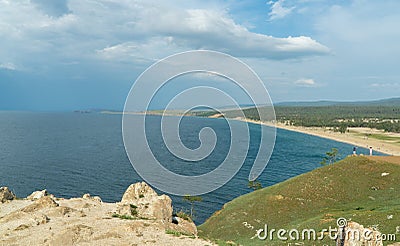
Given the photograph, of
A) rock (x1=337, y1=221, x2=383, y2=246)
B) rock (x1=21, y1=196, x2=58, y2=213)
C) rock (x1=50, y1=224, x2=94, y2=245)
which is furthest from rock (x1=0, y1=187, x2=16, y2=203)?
rock (x1=337, y1=221, x2=383, y2=246)

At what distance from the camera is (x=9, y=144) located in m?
148

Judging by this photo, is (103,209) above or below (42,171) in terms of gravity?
above

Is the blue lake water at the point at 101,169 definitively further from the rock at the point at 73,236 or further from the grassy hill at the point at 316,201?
the rock at the point at 73,236

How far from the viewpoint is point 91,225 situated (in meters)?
27.0

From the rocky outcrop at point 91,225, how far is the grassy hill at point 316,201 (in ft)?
30.1

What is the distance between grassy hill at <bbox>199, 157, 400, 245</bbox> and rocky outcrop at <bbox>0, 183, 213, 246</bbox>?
30.1ft

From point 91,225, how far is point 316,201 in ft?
104

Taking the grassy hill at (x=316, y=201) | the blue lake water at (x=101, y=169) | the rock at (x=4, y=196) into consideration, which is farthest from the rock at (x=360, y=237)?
the blue lake water at (x=101, y=169)

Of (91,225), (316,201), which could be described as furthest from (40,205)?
(316,201)

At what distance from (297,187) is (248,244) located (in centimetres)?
1947

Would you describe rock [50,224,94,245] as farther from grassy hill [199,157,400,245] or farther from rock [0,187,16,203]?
rock [0,187,16,203]

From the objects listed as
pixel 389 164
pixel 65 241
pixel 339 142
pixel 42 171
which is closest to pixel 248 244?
pixel 65 241

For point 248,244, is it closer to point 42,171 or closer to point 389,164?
point 389,164

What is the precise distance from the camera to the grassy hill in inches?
1513
